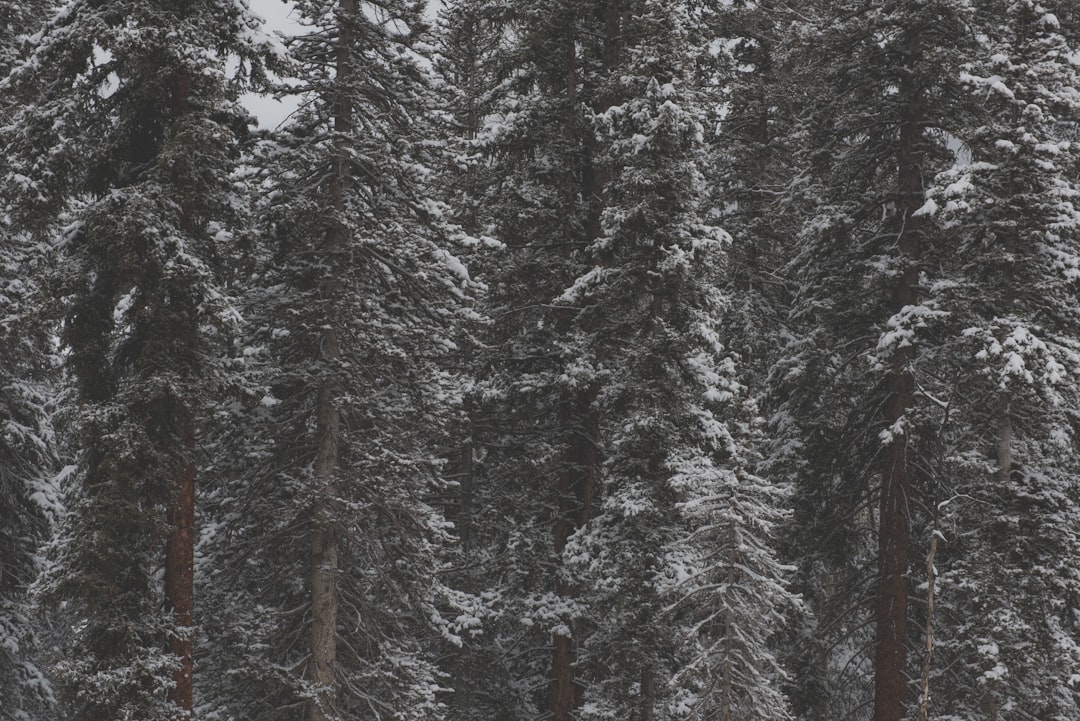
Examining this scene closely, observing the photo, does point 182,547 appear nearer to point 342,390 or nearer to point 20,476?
point 342,390

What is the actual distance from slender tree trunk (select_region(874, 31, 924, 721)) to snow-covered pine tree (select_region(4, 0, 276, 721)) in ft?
38.0

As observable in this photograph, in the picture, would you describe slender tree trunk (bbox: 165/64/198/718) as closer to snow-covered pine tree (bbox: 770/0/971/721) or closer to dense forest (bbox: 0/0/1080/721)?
dense forest (bbox: 0/0/1080/721)

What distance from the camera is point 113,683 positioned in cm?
1122

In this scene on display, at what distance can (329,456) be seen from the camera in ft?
48.1

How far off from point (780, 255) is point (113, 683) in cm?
1843

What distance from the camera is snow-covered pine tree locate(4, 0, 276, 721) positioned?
37.6 feet

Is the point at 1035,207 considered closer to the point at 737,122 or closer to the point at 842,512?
the point at 842,512

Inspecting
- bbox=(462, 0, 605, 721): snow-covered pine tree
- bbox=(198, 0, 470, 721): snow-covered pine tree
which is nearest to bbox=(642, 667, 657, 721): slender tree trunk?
bbox=(462, 0, 605, 721): snow-covered pine tree

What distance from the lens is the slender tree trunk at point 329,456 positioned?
14344 millimetres

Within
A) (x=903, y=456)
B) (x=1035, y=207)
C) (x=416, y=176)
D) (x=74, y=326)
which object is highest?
(x=1035, y=207)

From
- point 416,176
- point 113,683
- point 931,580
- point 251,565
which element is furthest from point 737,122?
point 113,683

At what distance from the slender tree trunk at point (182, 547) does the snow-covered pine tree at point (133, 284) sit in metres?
0.02

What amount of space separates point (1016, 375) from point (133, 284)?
12.4 metres

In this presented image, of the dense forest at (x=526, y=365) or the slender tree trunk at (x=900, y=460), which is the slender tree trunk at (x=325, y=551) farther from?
the slender tree trunk at (x=900, y=460)
